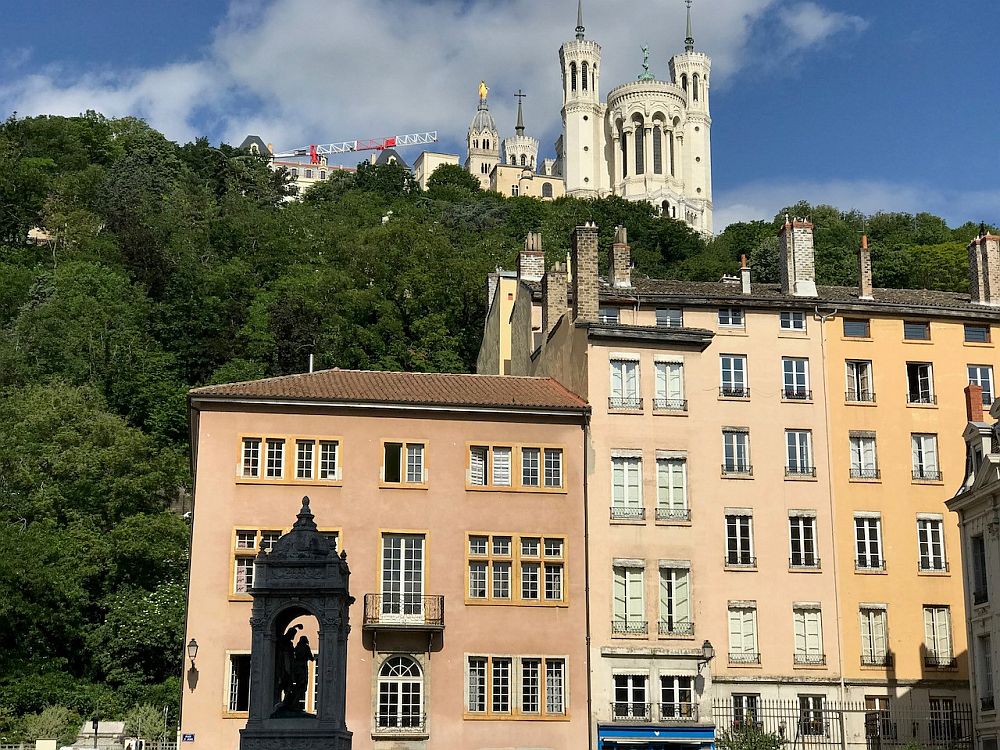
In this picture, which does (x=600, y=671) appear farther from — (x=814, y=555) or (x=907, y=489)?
(x=907, y=489)

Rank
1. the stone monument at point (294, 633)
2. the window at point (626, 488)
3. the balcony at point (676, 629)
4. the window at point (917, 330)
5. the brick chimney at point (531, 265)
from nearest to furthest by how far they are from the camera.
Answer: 1. the stone monument at point (294, 633)
2. the balcony at point (676, 629)
3. the window at point (626, 488)
4. the window at point (917, 330)
5. the brick chimney at point (531, 265)

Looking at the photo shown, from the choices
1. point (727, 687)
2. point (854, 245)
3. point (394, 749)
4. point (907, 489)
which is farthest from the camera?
point (854, 245)

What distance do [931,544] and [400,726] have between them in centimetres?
1761

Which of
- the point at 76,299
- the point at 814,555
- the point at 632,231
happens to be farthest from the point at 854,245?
the point at 814,555

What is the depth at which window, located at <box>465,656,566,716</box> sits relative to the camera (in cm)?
3750

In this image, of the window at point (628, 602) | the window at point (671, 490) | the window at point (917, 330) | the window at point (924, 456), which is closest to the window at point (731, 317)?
the window at point (671, 490)

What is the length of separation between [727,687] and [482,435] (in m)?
10.2

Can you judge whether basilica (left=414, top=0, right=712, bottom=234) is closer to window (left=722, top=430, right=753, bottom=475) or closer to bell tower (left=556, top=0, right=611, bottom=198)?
bell tower (left=556, top=0, right=611, bottom=198)

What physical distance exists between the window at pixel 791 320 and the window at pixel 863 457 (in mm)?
3932

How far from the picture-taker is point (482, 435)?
40.0m

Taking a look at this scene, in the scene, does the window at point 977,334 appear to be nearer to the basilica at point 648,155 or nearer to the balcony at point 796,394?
the balcony at point 796,394

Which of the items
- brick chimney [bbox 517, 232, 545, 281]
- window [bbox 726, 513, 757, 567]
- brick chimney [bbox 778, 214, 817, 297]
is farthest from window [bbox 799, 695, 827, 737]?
brick chimney [bbox 517, 232, 545, 281]

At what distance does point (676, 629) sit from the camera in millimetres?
39688

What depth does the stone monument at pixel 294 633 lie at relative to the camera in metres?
22.6
